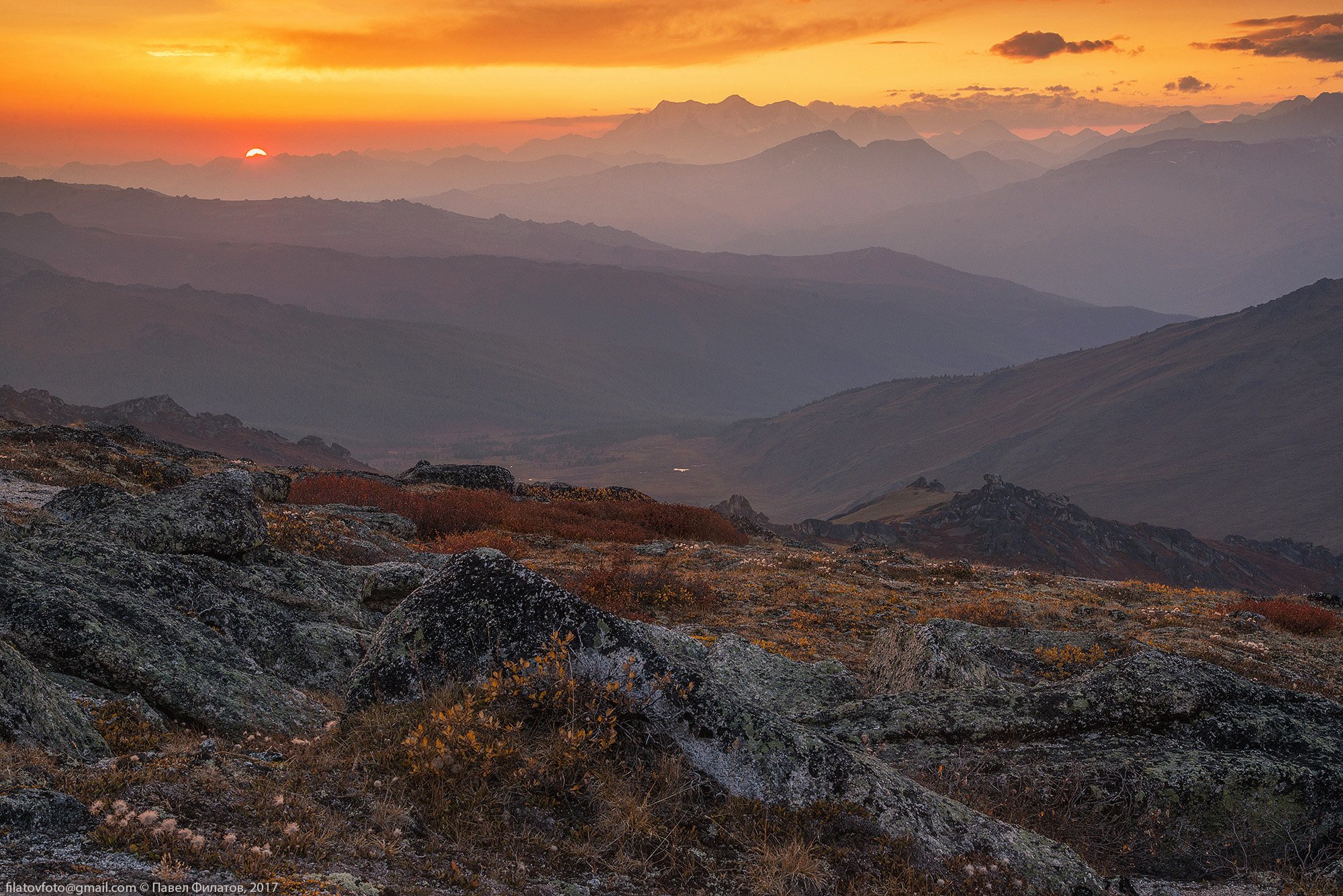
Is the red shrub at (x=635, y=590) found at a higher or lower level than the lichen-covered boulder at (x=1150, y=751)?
lower

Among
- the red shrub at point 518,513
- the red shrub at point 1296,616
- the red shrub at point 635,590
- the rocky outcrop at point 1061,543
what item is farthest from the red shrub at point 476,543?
the rocky outcrop at point 1061,543

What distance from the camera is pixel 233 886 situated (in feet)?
15.5

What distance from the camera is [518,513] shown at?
29.3m

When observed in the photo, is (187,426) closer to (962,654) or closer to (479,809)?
(962,654)

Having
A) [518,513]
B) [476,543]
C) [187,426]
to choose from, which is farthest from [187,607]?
[187,426]

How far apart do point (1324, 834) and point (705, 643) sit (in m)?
8.23

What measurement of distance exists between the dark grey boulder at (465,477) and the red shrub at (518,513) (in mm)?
2061

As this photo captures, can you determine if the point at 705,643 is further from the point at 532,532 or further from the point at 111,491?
the point at 532,532

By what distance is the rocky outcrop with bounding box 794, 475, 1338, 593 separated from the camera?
322 ft

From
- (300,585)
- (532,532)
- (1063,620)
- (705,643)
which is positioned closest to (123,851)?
(300,585)

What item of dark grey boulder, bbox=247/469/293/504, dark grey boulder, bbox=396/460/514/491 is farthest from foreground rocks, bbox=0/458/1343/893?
dark grey boulder, bbox=396/460/514/491

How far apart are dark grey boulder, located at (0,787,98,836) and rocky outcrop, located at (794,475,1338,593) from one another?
90.1 metres

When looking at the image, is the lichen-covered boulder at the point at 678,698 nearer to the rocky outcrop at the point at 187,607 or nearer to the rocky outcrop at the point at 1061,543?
the rocky outcrop at the point at 187,607

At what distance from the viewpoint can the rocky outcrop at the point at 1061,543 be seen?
98.2m
